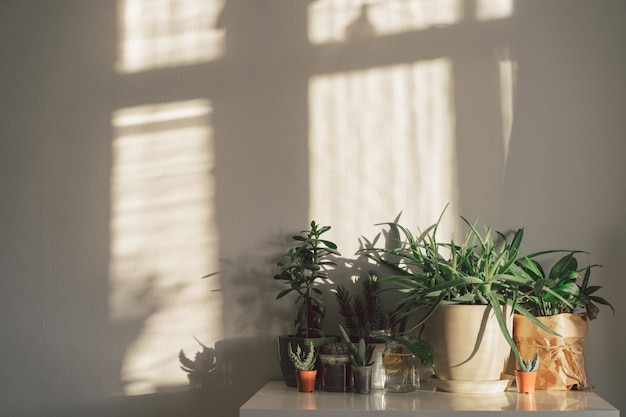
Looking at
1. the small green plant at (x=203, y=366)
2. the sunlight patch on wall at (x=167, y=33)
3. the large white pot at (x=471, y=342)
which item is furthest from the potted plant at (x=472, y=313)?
the sunlight patch on wall at (x=167, y=33)

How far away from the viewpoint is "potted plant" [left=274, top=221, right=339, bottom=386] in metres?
1.96

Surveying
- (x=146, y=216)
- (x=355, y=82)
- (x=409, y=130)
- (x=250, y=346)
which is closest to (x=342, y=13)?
(x=355, y=82)

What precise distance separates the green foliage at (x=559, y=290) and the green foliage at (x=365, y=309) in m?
0.40

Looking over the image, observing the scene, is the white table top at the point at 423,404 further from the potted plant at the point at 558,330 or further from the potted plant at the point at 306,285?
the potted plant at the point at 306,285

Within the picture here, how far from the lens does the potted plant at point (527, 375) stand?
175cm

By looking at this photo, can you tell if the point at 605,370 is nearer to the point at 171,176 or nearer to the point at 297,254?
the point at 297,254

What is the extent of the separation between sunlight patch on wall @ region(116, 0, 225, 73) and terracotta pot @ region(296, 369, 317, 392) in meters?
1.04

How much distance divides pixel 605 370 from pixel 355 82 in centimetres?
113

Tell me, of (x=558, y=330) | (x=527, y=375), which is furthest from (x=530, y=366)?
(x=558, y=330)

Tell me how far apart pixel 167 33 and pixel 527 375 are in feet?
4.94

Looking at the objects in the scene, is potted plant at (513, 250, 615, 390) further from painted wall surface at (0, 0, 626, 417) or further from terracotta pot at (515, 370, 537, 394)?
painted wall surface at (0, 0, 626, 417)

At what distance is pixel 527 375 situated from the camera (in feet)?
5.74

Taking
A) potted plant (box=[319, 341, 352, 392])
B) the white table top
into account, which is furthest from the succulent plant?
the white table top

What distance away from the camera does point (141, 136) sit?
86.6 inches
